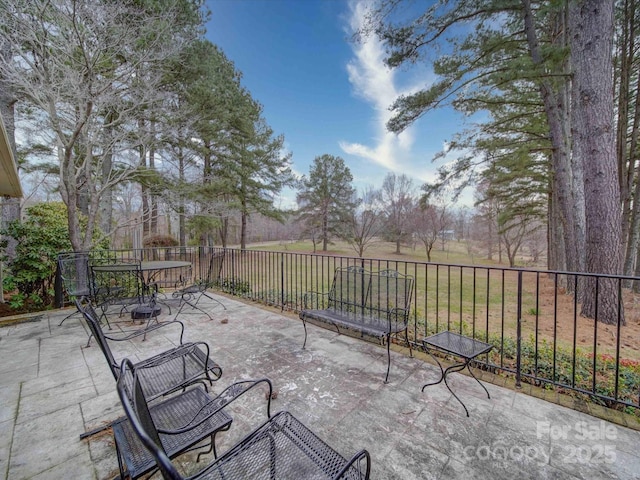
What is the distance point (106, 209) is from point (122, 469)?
32.6ft

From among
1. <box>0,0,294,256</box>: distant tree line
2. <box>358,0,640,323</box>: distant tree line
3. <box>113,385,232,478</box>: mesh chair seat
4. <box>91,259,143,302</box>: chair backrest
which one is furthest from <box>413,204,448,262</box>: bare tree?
<box>113,385,232,478</box>: mesh chair seat

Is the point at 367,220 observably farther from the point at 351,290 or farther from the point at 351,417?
the point at 351,417

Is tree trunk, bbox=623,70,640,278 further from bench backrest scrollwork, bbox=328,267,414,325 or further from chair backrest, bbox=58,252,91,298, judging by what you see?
chair backrest, bbox=58,252,91,298

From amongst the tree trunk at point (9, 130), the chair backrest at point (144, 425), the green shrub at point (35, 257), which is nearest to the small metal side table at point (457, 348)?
the chair backrest at point (144, 425)

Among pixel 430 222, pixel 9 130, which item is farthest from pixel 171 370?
pixel 430 222

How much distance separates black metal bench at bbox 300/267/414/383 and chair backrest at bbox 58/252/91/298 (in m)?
3.38

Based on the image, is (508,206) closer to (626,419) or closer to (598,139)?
(598,139)

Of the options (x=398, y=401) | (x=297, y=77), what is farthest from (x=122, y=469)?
(x=297, y=77)

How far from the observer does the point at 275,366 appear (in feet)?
8.81

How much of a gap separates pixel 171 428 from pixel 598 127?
642 cm

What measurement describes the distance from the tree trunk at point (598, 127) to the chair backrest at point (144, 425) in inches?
225

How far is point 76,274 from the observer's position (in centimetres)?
426

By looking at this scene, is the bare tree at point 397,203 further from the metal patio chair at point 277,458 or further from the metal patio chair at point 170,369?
the metal patio chair at point 277,458

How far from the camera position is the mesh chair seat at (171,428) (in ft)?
3.71
